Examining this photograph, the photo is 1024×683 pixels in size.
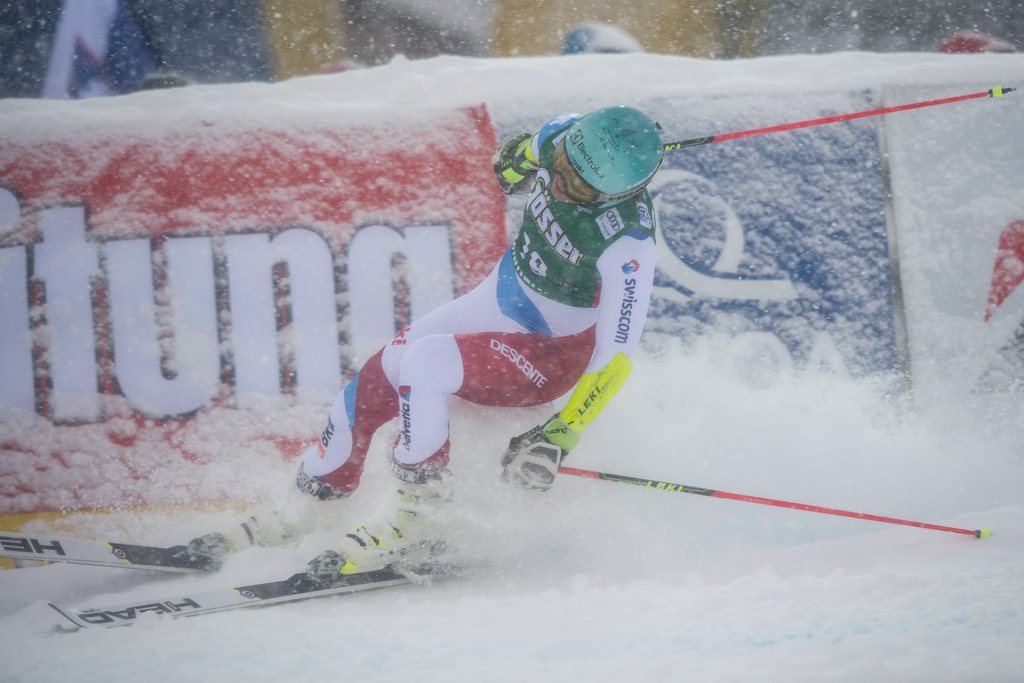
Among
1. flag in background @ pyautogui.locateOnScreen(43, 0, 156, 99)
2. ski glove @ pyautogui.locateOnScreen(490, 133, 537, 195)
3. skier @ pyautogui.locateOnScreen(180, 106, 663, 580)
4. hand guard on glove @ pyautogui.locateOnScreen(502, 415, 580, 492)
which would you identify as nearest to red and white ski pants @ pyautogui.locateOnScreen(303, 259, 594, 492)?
skier @ pyautogui.locateOnScreen(180, 106, 663, 580)

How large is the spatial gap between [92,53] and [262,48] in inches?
37.2

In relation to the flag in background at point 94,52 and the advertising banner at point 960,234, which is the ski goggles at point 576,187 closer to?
the advertising banner at point 960,234

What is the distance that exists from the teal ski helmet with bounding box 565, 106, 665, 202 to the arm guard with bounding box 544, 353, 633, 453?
543mm

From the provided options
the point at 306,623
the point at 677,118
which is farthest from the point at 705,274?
the point at 306,623

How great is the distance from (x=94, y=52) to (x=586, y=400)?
3.77 metres

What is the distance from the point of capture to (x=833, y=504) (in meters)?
3.18

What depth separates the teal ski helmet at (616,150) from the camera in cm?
222

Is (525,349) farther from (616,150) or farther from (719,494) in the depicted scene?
(719,494)

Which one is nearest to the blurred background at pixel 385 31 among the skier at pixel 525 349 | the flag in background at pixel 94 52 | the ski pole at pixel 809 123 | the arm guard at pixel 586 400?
the flag in background at pixel 94 52

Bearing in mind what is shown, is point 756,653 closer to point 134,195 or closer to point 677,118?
point 677,118

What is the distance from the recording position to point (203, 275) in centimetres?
332

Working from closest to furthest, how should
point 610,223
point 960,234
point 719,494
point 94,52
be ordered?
point 610,223
point 719,494
point 960,234
point 94,52

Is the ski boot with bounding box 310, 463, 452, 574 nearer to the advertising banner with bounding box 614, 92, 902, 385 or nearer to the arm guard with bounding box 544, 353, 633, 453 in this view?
the arm guard with bounding box 544, 353, 633, 453

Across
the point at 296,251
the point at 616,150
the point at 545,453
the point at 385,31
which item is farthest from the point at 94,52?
the point at 545,453
